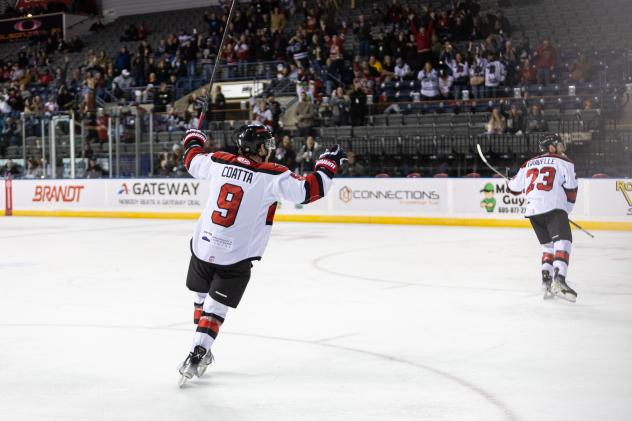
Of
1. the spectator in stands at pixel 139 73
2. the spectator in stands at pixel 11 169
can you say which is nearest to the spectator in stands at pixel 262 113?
the spectator in stands at pixel 11 169

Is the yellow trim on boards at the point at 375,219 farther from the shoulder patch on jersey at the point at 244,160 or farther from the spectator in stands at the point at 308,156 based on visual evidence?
the shoulder patch on jersey at the point at 244,160

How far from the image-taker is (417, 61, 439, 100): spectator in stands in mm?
21047

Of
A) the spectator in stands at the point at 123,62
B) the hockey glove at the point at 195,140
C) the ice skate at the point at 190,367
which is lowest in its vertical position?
the ice skate at the point at 190,367

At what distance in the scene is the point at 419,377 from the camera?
5438 millimetres

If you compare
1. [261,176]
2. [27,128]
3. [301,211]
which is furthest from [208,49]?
[261,176]

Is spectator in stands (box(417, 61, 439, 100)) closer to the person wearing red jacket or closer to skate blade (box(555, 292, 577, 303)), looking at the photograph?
the person wearing red jacket

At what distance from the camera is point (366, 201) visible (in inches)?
742

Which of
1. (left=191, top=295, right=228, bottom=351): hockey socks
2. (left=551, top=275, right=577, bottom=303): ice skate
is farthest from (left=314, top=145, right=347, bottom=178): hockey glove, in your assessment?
(left=551, top=275, right=577, bottom=303): ice skate

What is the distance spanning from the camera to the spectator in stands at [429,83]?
21047 mm

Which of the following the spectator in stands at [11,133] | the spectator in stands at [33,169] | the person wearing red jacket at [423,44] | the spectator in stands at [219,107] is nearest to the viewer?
the spectator in stands at [33,169]

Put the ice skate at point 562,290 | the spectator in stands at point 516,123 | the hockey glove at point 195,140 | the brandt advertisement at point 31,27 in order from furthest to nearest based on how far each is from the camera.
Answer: the brandt advertisement at point 31,27, the spectator in stands at point 516,123, the ice skate at point 562,290, the hockey glove at point 195,140

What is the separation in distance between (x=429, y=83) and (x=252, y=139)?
1597cm

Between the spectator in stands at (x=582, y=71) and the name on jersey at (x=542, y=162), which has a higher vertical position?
the spectator in stands at (x=582, y=71)

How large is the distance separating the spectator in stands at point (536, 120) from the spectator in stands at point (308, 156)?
13.9ft
